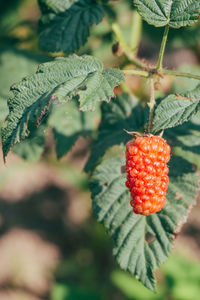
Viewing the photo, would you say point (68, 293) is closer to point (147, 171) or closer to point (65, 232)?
point (65, 232)

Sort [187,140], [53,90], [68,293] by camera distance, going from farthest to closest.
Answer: [68,293] → [187,140] → [53,90]

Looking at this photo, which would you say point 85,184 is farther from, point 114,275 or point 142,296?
point 142,296

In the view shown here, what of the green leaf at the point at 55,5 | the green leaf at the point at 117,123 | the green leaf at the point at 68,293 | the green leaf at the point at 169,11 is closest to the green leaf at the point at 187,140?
the green leaf at the point at 117,123

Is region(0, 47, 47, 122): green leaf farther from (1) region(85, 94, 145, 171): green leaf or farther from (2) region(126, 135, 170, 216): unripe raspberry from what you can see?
(2) region(126, 135, 170, 216): unripe raspberry

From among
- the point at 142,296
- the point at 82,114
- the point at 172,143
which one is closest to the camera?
the point at 172,143

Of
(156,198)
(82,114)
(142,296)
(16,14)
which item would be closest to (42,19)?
(82,114)

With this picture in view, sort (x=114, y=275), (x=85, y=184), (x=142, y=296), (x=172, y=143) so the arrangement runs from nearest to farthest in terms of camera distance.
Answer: (x=172, y=143) → (x=142, y=296) → (x=114, y=275) → (x=85, y=184)

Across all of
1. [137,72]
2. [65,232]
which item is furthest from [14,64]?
[65,232]
